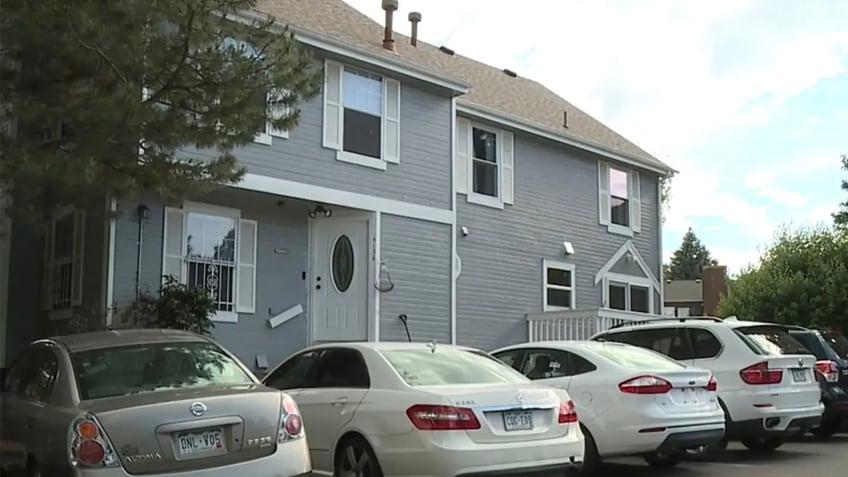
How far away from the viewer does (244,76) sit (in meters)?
9.71

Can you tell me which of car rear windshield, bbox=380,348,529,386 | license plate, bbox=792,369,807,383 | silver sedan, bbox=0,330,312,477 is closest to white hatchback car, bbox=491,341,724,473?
car rear windshield, bbox=380,348,529,386

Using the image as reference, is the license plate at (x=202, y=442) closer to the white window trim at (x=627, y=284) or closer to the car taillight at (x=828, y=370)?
the car taillight at (x=828, y=370)

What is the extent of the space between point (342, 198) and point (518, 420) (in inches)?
335

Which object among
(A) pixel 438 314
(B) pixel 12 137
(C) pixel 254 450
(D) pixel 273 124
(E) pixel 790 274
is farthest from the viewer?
(E) pixel 790 274

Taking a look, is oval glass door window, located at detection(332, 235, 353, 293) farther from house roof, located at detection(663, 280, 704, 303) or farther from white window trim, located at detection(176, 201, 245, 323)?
house roof, located at detection(663, 280, 704, 303)

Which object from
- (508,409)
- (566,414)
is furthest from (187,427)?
(566,414)

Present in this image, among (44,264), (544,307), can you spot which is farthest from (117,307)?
(544,307)

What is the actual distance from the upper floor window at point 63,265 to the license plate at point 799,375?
31.8ft

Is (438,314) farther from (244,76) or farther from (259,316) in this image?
(244,76)

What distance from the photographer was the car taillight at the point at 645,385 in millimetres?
9406

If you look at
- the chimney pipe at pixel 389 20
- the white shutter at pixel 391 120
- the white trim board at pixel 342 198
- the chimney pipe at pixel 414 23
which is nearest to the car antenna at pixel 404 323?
the white trim board at pixel 342 198

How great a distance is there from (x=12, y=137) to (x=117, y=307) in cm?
416

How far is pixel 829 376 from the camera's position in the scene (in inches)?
532

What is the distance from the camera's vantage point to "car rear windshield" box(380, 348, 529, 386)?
7988mm
